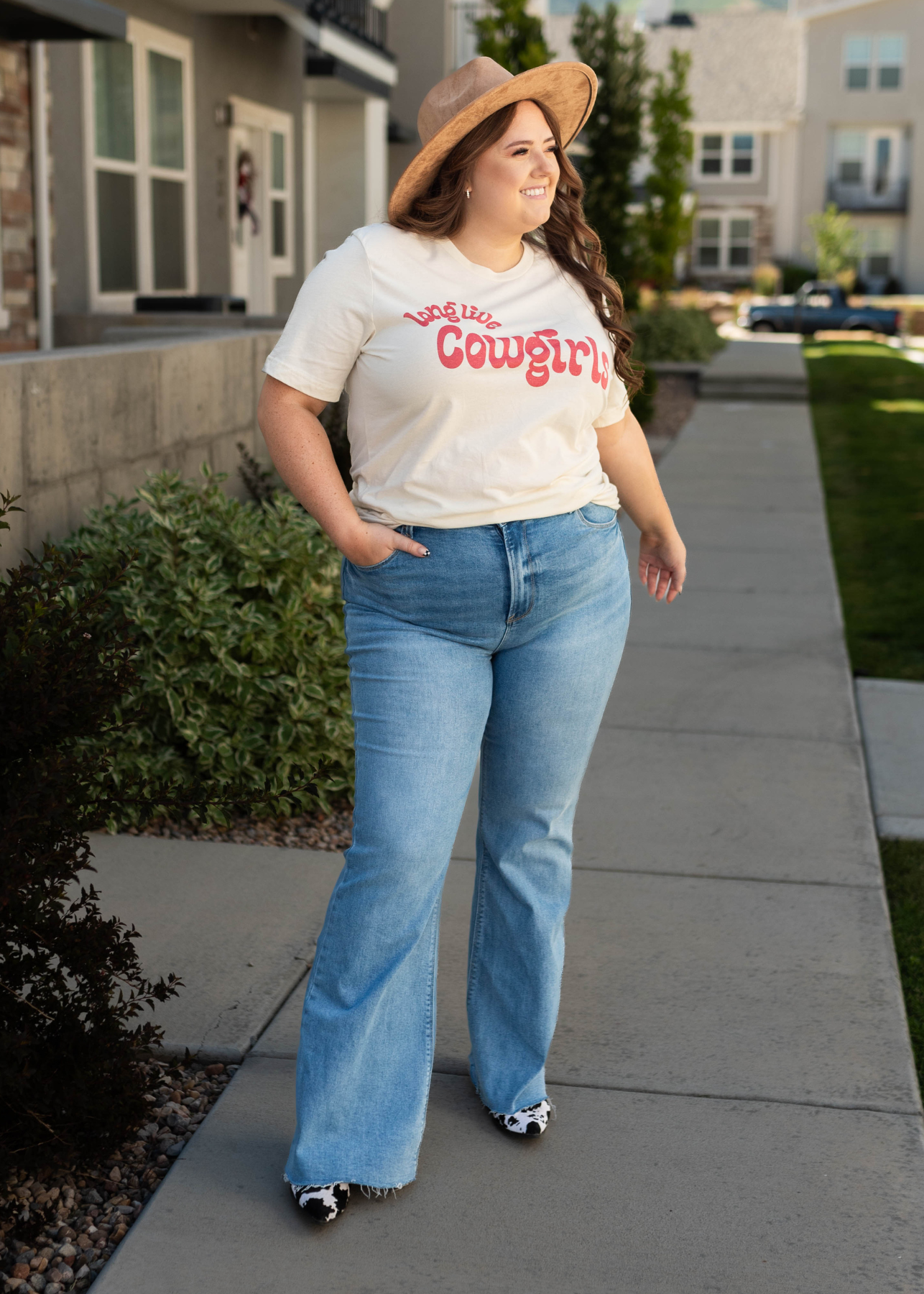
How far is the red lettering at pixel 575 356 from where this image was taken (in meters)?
2.50

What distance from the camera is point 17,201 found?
9.34 metres

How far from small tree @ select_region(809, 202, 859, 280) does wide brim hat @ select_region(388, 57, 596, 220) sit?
44.9 metres

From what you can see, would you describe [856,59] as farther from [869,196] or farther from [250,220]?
[250,220]

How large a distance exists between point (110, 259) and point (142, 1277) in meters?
9.66

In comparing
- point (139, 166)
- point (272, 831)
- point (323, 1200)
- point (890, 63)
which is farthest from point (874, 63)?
point (323, 1200)

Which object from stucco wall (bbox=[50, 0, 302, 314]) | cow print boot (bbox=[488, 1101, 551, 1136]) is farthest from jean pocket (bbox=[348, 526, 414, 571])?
stucco wall (bbox=[50, 0, 302, 314])

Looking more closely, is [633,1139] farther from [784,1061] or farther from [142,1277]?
[142,1277]

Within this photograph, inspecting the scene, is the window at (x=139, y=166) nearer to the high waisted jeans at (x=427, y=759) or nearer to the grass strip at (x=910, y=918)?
the grass strip at (x=910, y=918)

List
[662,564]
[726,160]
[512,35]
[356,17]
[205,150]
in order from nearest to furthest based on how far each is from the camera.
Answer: [662,564], [205,150], [512,35], [356,17], [726,160]

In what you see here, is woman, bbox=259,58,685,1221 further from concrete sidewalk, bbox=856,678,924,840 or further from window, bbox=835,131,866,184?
window, bbox=835,131,866,184

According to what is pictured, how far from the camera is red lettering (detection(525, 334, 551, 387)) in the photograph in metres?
2.46

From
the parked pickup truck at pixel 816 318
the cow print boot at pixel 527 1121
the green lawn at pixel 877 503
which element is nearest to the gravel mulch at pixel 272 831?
the cow print boot at pixel 527 1121

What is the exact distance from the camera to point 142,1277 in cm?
243

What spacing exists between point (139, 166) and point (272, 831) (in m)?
8.16
